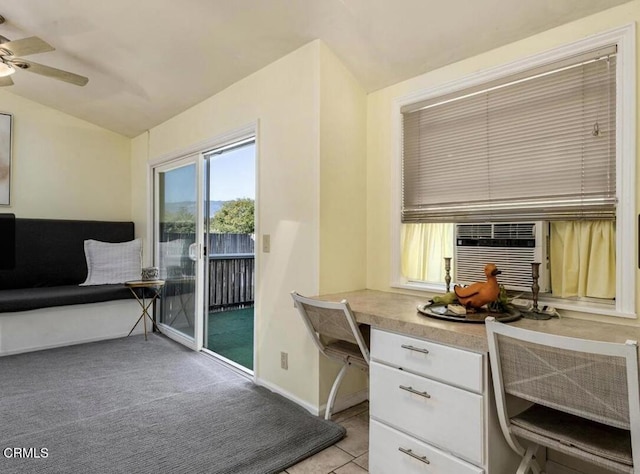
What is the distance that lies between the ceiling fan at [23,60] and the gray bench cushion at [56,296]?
1.91 metres

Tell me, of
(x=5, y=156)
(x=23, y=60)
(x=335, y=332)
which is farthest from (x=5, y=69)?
(x=335, y=332)

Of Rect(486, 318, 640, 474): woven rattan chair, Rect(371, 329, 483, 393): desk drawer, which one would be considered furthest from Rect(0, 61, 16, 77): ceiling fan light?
Rect(486, 318, 640, 474): woven rattan chair

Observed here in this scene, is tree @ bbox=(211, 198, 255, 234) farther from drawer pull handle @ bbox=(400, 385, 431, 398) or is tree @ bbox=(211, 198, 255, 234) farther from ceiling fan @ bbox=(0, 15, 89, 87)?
drawer pull handle @ bbox=(400, 385, 431, 398)

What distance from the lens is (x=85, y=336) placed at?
403 cm

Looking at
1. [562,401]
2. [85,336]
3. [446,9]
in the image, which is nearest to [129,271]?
[85,336]

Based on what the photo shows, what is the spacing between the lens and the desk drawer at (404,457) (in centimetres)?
153

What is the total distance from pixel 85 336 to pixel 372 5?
13.4 ft

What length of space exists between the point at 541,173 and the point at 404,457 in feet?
4.98

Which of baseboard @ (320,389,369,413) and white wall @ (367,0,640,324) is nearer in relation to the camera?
white wall @ (367,0,640,324)

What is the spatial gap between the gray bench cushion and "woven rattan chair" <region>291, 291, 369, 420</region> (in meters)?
2.85

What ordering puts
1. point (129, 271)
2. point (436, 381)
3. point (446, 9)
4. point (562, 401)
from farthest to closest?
point (129, 271) < point (446, 9) < point (436, 381) < point (562, 401)

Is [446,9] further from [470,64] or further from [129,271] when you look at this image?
[129,271]

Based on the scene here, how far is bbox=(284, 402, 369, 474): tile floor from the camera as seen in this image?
1.91 meters

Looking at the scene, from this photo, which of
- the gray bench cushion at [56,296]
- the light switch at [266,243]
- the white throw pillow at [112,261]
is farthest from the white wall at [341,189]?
the white throw pillow at [112,261]
